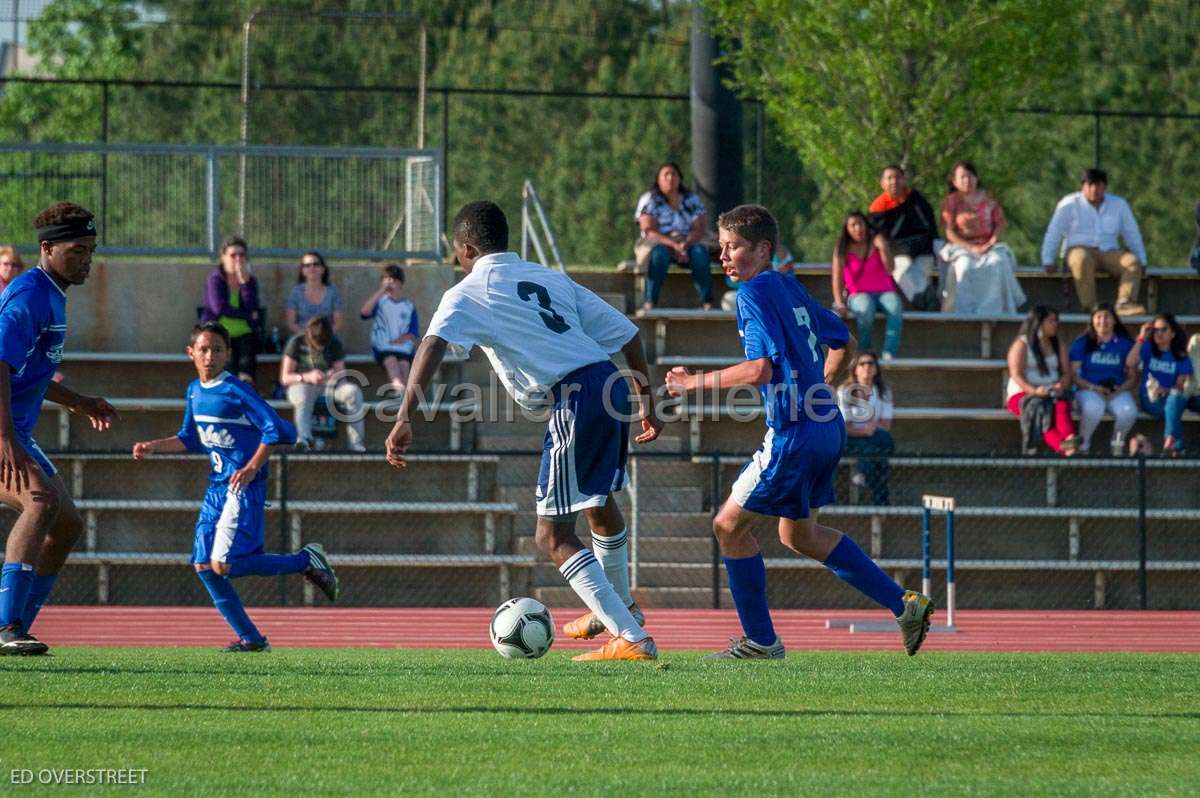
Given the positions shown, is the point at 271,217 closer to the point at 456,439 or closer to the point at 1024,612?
the point at 456,439

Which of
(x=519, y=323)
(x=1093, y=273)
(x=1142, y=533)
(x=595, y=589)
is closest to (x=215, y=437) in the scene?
(x=519, y=323)

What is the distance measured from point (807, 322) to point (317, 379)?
29.6ft

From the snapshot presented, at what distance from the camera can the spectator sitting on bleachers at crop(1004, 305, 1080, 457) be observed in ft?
53.4

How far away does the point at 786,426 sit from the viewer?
761cm

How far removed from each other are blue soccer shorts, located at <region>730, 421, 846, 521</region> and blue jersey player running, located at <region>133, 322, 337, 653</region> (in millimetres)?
3422

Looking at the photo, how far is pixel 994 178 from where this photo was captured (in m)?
23.3

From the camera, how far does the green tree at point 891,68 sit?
19828 millimetres

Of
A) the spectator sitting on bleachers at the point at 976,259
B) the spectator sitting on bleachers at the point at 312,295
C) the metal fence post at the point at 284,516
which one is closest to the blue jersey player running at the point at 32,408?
the metal fence post at the point at 284,516

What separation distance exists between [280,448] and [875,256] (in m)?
6.33

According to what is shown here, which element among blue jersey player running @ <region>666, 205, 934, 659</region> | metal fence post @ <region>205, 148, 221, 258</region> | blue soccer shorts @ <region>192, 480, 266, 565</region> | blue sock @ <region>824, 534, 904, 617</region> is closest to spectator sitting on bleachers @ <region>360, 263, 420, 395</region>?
metal fence post @ <region>205, 148, 221, 258</region>

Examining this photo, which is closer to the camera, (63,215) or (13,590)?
(13,590)

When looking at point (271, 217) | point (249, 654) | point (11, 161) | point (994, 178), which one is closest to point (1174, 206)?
point (994, 178)

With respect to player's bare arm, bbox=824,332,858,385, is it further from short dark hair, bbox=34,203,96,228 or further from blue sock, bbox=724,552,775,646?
short dark hair, bbox=34,203,96,228

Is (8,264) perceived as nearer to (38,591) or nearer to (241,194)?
(241,194)
